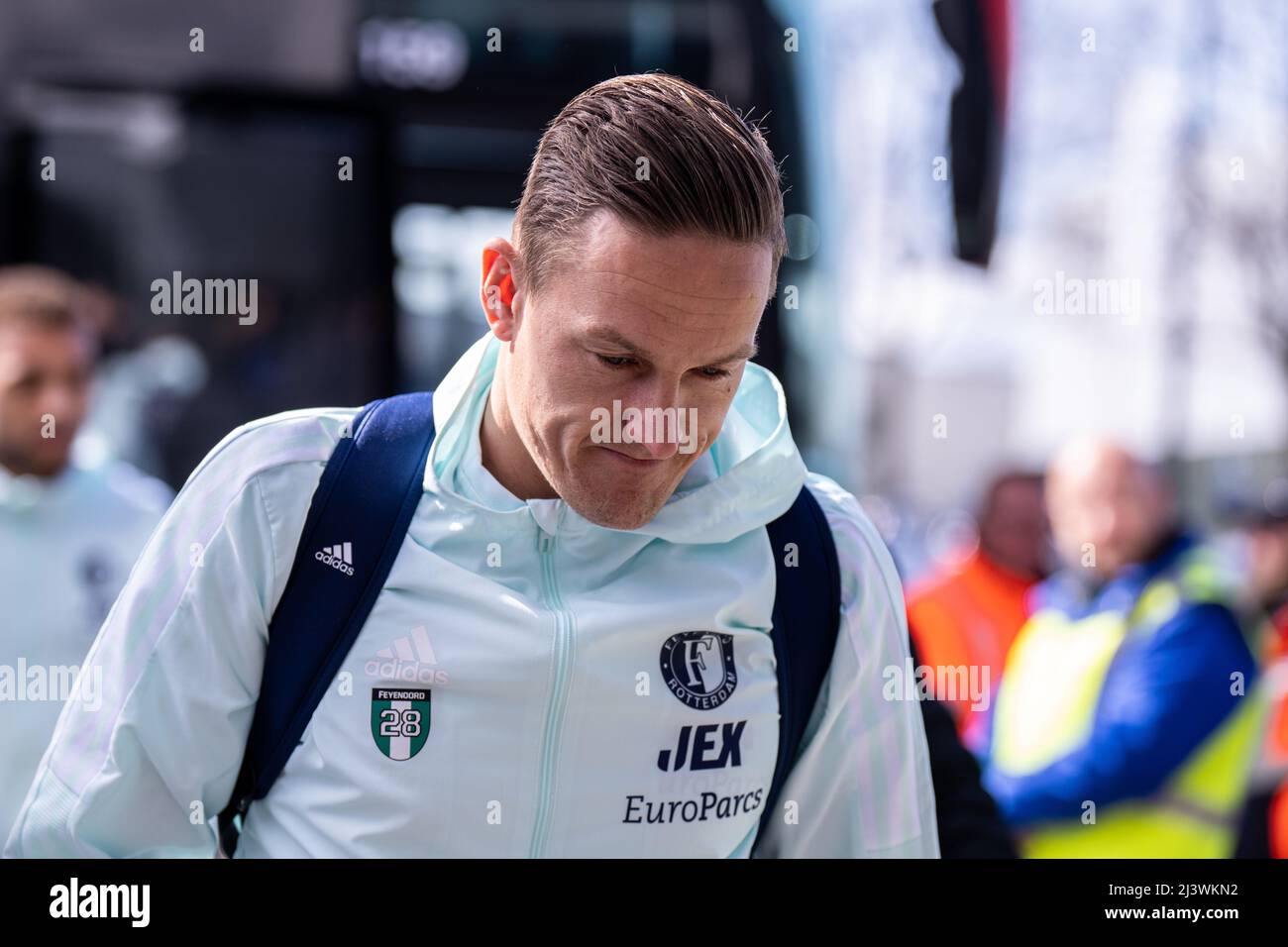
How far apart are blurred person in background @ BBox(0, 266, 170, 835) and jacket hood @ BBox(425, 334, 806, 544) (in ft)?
6.07

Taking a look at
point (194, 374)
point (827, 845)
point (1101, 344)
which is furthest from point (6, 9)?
point (1101, 344)

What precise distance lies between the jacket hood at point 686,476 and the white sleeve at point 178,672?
0.53 ft

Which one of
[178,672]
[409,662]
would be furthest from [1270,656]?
[178,672]

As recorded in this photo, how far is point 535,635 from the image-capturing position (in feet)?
4.75

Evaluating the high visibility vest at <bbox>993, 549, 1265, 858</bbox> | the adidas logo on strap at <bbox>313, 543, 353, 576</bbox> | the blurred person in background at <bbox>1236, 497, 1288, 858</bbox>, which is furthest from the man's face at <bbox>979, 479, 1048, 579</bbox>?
the adidas logo on strap at <bbox>313, 543, 353, 576</bbox>

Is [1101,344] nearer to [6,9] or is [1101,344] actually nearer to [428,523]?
[6,9]

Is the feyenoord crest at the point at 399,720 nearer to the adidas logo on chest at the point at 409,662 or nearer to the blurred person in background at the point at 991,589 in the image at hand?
the adidas logo on chest at the point at 409,662

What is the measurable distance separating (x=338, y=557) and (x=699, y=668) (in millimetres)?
418

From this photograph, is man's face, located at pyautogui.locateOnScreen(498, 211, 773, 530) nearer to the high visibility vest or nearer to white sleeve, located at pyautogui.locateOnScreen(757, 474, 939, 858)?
white sleeve, located at pyautogui.locateOnScreen(757, 474, 939, 858)

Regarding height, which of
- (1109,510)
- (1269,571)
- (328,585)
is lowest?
(1269,571)

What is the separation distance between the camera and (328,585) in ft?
4.65

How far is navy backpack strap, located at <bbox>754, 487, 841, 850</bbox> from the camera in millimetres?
1534

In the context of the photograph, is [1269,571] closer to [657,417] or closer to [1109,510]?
[1109,510]
